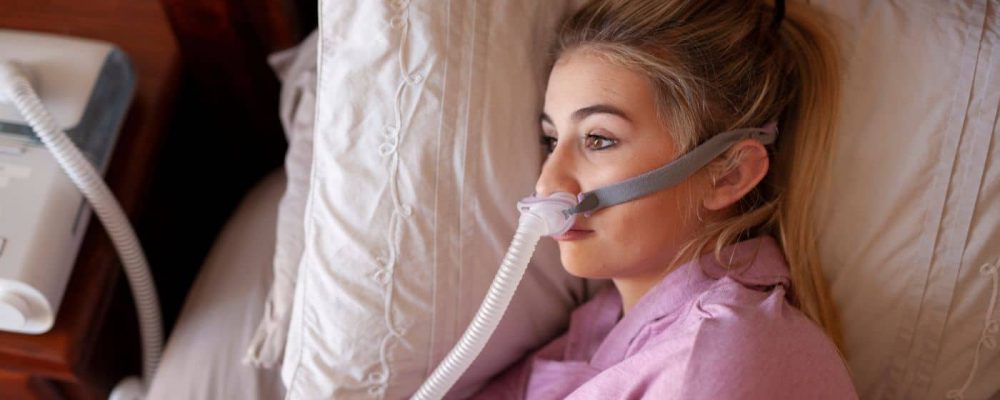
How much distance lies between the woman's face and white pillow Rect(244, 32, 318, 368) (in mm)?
413

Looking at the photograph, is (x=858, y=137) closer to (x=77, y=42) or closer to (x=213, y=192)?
(x=77, y=42)

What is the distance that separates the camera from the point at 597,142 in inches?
38.2

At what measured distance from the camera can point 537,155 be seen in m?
1.07

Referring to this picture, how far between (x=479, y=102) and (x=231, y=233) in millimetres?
561

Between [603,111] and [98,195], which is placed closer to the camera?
[603,111]

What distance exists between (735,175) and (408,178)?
0.39 metres

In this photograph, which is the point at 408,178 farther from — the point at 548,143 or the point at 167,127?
the point at 167,127

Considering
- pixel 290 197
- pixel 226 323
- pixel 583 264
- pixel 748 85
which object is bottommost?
pixel 226 323

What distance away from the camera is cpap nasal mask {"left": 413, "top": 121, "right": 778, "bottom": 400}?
3.13 ft

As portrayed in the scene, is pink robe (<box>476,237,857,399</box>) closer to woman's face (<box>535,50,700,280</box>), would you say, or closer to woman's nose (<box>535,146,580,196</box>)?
woman's face (<box>535,50,700,280</box>)

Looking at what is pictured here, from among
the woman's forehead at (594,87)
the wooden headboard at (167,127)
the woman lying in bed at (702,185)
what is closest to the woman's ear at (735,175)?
the woman lying in bed at (702,185)

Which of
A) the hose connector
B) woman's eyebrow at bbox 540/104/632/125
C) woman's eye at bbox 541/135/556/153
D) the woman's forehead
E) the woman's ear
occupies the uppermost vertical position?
the woman's forehead

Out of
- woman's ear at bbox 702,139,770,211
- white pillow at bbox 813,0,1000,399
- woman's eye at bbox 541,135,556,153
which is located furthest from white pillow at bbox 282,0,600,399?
white pillow at bbox 813,0,1000,399

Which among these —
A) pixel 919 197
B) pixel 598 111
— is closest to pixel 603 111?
pixel 598 111
